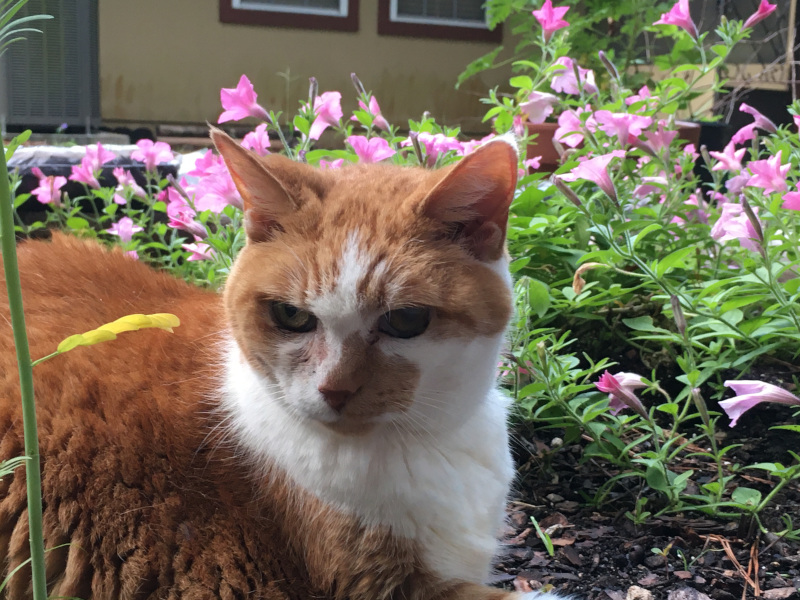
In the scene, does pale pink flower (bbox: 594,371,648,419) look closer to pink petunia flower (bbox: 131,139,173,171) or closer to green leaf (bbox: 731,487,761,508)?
green leaf (bbox: 731,487,761,508)

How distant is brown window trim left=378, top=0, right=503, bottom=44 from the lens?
21.9 ft

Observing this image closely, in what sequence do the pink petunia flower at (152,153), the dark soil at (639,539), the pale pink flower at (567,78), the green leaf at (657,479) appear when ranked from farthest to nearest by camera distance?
the pink petunia flower at (152,153), the pale pink flower at (567,78), the green leaf at (657,479), the dark soil at (639,539)

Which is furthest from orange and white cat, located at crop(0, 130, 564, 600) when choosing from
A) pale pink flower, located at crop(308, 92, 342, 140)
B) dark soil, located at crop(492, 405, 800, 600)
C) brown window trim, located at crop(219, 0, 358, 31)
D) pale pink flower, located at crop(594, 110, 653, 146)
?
brown window trim, located at crop(219, 0, 358, 31)

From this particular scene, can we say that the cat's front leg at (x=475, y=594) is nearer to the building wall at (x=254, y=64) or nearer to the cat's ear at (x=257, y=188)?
the cat's ear at (x=257, y=188)

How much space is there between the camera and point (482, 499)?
1.31 m

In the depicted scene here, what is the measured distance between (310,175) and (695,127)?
2.70 m

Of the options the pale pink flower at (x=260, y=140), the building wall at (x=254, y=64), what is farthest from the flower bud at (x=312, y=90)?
the building wall at (x=254, y=64)

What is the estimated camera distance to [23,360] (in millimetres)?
736

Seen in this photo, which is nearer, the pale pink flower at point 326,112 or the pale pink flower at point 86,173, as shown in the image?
the pale pink flower at point 326,112

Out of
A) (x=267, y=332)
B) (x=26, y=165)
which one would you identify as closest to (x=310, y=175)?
(x=267, y=332)

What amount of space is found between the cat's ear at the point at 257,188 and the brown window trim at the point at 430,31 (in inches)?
233

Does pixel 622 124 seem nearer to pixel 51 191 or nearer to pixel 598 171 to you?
pixel 598 171

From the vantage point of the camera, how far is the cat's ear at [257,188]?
1.16 meters

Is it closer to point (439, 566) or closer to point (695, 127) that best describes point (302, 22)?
point (695, 127)
